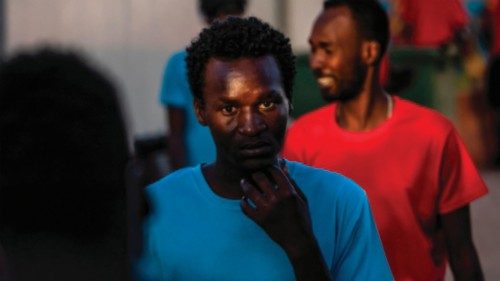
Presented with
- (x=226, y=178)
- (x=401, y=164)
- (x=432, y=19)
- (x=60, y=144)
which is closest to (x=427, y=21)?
(x=432, y=19)

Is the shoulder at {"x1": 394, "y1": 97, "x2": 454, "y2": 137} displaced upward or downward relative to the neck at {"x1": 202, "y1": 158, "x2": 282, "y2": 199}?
downward

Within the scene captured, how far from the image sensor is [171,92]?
602 centimetres

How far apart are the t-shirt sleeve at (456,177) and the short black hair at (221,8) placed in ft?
6.97

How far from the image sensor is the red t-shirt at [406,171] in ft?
13.1

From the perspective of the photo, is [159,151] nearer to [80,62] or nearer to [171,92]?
[171,92]

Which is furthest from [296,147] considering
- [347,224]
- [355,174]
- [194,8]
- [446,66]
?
[446,66]

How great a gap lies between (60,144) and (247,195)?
952 mm

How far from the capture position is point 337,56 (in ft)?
14.7

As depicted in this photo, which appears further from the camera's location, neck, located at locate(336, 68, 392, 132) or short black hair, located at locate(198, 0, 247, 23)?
short black hair, located at locate(198, 0, 247, 23)

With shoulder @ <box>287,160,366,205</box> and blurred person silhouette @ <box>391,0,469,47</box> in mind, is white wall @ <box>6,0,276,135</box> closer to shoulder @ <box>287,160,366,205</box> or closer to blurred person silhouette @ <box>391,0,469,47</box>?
blurred person silhouette @ <box>391,0,469,47</box>

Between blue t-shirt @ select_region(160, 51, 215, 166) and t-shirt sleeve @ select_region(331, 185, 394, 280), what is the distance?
3.13 metres

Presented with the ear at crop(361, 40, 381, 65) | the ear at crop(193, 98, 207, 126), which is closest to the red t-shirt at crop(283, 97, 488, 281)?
the ear at crop(361, 40, 381, 65)

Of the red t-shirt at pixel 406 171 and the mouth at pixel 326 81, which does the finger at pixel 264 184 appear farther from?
the mouth at pixel 326 81

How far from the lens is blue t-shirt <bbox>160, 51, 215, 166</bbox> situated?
592 centimetres
